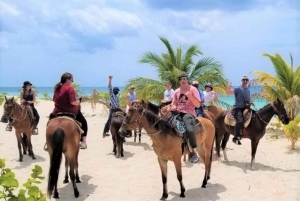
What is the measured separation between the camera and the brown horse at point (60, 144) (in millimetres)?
6074

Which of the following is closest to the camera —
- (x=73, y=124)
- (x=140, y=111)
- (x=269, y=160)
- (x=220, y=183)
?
(x=140, y=111)

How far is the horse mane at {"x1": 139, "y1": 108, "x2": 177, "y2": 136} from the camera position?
6.14m

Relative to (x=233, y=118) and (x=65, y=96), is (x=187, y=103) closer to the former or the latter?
(x=65, y=96)

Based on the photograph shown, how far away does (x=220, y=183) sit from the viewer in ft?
24.4

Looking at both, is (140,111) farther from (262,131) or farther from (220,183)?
(262,131)

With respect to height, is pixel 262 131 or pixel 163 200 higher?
pixel 262 131

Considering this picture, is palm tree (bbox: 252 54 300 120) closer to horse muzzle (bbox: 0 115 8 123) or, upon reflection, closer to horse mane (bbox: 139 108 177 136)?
horse mane (bbox: 139 108 177 136)

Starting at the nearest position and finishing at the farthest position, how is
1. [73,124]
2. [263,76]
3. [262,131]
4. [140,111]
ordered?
[140,111] → [73,124] → [262,131] → [263,76]

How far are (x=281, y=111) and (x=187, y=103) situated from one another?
11.4 ft

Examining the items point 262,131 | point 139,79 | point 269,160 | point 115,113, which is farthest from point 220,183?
point 139,79

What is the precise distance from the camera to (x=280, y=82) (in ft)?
44.1

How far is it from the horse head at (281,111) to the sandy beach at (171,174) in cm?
127

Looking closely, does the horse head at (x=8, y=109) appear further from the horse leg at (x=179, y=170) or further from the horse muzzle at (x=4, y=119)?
the horse leg at (x=179, y=170)

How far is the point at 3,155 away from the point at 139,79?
241 inches
